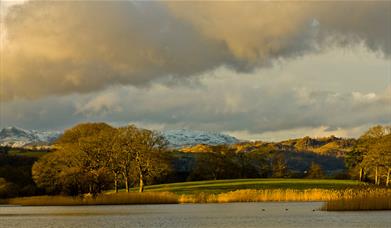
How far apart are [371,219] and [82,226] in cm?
2103

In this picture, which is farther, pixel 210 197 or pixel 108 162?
pixel 108 162

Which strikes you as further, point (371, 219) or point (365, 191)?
point (365, 191)

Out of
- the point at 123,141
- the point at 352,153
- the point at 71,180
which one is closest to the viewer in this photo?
the point at 71,180

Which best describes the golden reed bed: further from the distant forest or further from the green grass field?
the green grass field

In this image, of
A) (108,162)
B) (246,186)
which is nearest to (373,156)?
(246,186)

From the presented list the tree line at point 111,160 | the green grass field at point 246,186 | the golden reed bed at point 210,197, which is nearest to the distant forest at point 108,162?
the tree line at point 111,160

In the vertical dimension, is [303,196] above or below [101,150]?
below

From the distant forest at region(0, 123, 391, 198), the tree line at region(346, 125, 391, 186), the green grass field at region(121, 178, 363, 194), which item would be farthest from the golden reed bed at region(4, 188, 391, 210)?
the tree line at region(346, 125, 391, 186)

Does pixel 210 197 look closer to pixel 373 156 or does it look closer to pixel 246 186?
pixel 246 186

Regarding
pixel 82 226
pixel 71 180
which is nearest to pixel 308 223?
pixel 82 226

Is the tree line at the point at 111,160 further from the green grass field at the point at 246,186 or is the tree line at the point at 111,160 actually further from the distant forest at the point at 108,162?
the green grass field at the point at 246,186

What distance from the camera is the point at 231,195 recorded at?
7669 cm

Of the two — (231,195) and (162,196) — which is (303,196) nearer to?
(231,195)

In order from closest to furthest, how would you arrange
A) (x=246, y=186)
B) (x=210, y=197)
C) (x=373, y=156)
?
(x=210, y=197)
(x=246, y=186)
(x=373, y=156)
